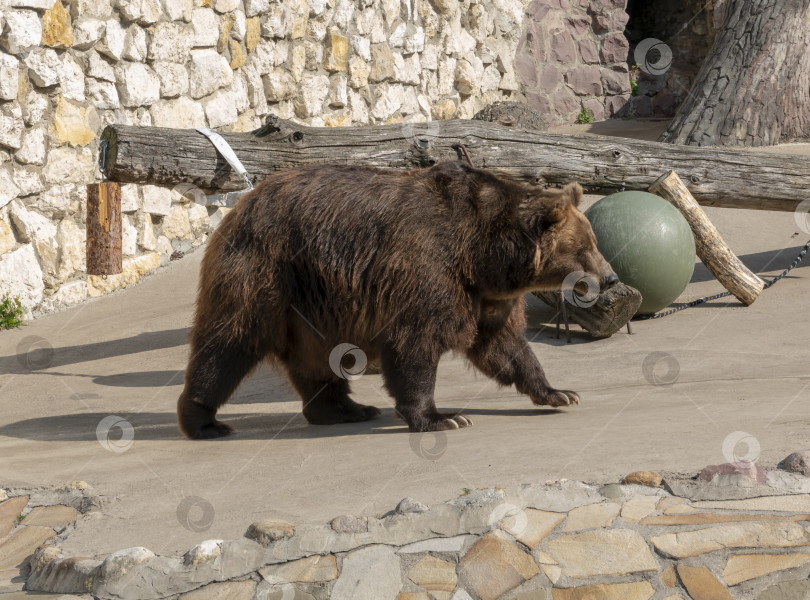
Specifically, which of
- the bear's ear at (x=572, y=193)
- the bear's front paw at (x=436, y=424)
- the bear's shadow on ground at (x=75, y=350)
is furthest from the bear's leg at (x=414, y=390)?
the bear's shadow on ground at (x=75, y=350)

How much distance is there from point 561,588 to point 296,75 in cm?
902

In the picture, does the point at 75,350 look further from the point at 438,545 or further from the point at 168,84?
the point at 438,545

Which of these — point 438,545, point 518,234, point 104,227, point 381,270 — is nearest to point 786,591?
point 438,545

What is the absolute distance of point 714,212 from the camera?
11453mm

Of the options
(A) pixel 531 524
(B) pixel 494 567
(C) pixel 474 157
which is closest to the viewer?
(B) pixel 494 567

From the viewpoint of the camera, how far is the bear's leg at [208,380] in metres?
5.41

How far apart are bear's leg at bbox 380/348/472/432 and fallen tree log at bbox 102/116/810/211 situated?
247 centimetres

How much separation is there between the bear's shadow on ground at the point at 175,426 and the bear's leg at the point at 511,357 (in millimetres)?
122

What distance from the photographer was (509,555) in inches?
145

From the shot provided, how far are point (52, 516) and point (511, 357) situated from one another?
260 cm

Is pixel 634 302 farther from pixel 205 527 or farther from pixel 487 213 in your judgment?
pixel 205 527

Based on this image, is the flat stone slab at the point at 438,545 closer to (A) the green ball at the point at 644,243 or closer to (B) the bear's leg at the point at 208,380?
(B) the bear's leg at the point at 208,380

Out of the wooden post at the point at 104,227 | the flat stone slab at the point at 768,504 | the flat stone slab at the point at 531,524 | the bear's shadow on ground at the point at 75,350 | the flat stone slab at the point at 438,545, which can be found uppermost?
the wooden post at the point at 104,227

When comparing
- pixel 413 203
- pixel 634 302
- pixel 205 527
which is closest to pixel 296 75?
pixel 634 302
